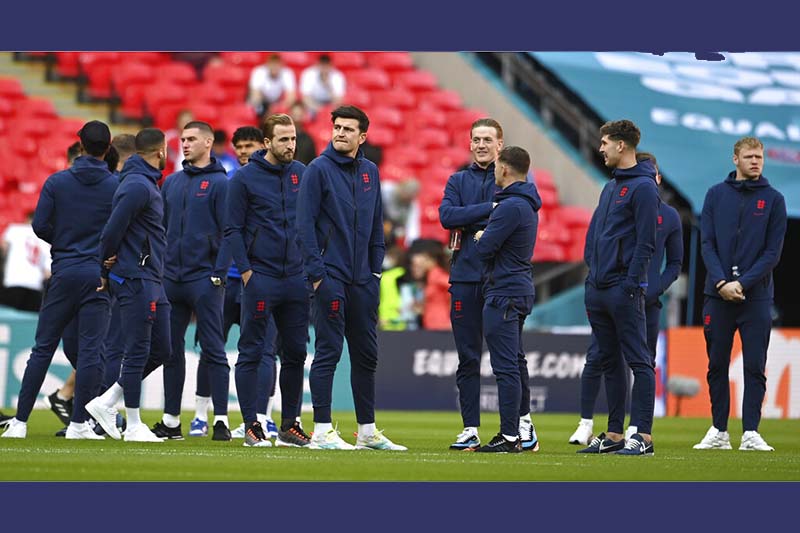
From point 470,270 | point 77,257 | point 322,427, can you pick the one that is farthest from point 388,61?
point 322,427

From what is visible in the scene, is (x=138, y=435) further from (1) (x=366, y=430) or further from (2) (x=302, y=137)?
(2) (x=302, y=137)

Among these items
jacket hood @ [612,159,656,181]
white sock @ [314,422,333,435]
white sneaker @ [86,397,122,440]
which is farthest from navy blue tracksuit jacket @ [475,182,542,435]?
white sneaker @ [86,397,122,440]

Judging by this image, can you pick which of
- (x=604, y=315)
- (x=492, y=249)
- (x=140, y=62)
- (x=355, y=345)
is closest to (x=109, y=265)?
(x=355, y=345)

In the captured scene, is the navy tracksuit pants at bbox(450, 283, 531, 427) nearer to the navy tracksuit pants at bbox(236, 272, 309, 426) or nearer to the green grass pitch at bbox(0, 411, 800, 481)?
the green grass pitch at bbox(0, 411, 800, 481)

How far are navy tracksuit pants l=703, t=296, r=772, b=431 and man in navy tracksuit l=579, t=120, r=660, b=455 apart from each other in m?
1.35

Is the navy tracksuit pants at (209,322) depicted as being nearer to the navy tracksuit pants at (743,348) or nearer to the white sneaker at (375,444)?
the white sneaker at (375,444)

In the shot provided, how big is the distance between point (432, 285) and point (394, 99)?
5.95 metres

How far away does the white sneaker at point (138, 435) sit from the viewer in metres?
10.6

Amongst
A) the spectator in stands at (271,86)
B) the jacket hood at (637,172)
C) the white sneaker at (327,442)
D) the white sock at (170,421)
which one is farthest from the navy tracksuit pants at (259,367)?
the spectator in stands at (271,86)

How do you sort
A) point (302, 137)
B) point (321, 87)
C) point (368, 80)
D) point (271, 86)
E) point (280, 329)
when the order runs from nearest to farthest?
point (280, 329) < point (302, 137) < point (271, 86) < point (321, 87) < point (368, 80)

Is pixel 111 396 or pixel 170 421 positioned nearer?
pixel 111 396

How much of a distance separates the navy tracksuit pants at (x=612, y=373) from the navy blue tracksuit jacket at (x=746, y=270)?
0.47 meters

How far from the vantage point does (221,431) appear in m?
11.1

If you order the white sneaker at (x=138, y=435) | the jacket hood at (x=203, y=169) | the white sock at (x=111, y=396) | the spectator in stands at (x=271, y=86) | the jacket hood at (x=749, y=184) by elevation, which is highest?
the spectator in stands at (x=271, y=86)
